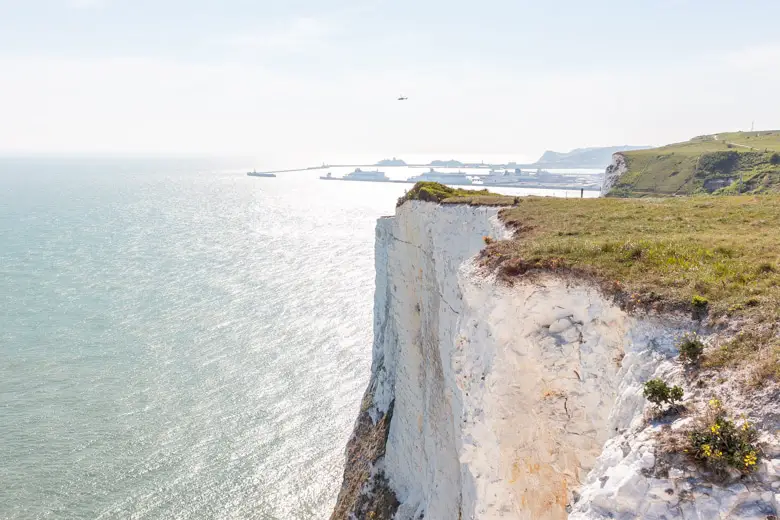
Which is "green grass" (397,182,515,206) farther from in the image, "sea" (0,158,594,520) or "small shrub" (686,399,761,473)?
"sea" (0,158,594,520)

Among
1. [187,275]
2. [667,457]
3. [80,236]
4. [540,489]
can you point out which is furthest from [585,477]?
[80,236]

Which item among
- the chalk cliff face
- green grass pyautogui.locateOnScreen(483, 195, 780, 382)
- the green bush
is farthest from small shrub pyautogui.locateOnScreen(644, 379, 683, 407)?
the green bush

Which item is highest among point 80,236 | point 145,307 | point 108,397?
point 80,236

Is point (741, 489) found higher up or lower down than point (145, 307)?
higher up

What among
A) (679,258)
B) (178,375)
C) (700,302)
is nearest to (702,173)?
(679,258)

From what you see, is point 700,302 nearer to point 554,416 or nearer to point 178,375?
point 554,416

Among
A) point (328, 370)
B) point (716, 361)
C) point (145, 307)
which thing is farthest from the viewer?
point (145, 307)

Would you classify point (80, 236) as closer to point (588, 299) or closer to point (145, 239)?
point (145, 239)
